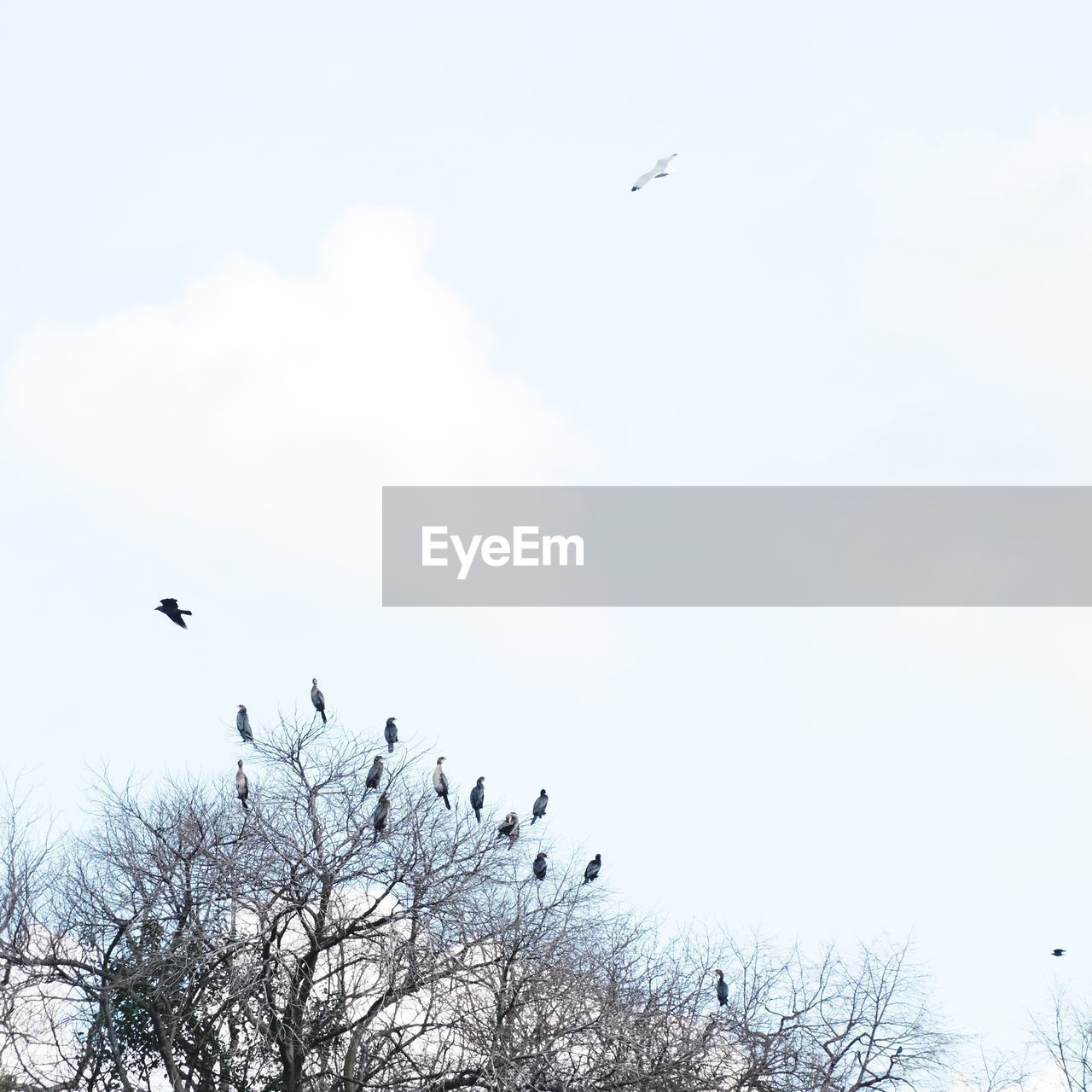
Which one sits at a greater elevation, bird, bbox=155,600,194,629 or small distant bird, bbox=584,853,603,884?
bird, bbox=155,600,194,629

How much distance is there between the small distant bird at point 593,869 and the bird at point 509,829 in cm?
197

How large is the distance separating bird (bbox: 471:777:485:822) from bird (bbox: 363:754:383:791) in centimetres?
212

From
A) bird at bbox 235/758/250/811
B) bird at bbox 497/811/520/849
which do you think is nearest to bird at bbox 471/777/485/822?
bird at bbox 497/811/520/849

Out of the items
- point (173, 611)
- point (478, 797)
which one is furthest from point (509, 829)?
point (173, 611)

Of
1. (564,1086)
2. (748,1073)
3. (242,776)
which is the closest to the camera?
(564,1086)

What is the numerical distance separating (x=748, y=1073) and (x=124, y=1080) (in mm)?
10993

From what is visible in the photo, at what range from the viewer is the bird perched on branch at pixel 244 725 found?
33031 mm

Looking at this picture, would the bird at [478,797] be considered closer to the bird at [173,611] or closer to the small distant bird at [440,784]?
the small distant bird at [440,784]

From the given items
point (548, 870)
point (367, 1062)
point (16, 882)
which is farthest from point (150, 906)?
point (548, 870)

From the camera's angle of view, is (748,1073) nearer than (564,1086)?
No

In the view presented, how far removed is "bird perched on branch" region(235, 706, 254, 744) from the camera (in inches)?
1300

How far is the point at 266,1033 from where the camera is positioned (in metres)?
29.8

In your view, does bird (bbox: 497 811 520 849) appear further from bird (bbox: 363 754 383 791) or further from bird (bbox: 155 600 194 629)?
bird (bbox: 155 600 194 629)

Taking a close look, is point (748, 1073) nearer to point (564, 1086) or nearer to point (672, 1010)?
point (672, 1010)
